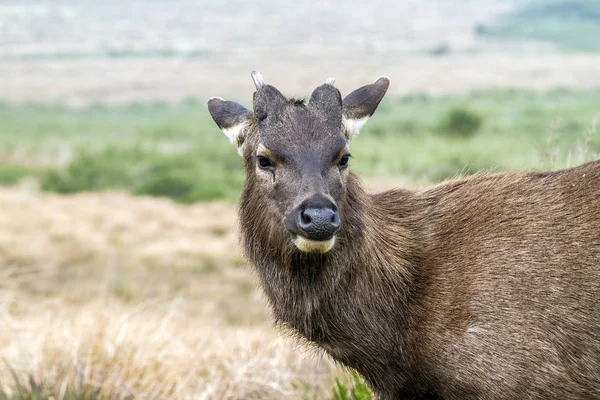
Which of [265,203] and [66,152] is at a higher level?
[265,203]

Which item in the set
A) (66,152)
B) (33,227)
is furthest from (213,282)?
(66,152)

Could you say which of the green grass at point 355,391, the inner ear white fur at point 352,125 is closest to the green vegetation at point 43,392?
the green grass at point 355,391

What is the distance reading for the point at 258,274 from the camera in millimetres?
6336

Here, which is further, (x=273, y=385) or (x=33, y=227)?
(x=33, y=227)

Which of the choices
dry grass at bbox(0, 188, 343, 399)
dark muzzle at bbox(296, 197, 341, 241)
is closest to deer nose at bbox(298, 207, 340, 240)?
dark muzzle at bbox(296, 197, 341, 241)

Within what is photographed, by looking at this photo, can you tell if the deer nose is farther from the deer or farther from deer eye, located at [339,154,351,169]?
deer eye, located at [339,154,351,169]

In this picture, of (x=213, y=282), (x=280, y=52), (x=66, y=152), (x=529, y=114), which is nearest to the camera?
(x=213, y=282)

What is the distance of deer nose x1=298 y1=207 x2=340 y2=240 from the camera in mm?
5301

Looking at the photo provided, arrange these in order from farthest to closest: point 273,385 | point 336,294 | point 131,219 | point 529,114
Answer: point 529,114
point 131,219
point 273,385
point 336,294

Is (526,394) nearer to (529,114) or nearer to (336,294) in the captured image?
(336,294)

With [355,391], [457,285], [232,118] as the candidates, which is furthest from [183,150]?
[457,285]

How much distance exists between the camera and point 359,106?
6.47 meters

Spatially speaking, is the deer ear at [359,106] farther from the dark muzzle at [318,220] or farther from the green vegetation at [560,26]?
the green vegetation at [560,26]

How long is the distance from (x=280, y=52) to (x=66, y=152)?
271ft
